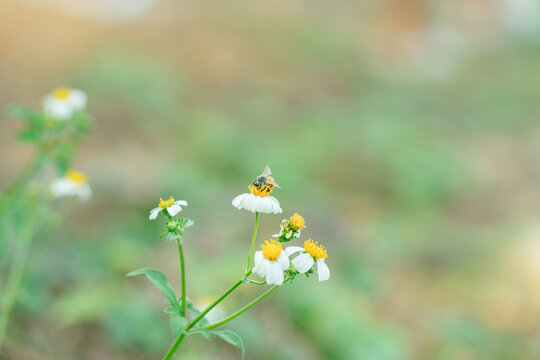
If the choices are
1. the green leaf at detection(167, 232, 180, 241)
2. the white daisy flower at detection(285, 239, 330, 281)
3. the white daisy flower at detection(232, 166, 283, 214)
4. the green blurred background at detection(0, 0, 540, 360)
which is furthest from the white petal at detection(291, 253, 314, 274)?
the green blurred background at detection(0, 0, 540, 360)

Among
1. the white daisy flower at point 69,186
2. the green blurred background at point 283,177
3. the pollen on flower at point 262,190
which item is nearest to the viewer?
the pollen on flower at point 262,190

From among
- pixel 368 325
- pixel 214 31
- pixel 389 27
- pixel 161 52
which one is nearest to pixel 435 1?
pixel 389 27

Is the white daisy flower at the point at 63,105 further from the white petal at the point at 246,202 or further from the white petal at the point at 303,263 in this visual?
the white petal at the point at 303,263

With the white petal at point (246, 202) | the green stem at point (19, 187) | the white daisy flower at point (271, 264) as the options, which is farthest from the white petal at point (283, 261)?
the green stem at point (19, 187)

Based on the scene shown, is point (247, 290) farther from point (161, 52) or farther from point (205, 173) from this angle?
point (161, 52)

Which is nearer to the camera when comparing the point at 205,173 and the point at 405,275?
the point at 405,275

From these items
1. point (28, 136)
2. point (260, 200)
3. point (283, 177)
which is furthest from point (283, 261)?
point (283, 177)
